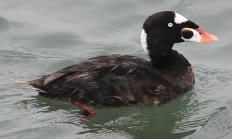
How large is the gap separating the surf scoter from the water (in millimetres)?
153

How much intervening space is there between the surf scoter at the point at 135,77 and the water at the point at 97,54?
6.0 inches

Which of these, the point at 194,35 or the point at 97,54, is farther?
the point at 97,54

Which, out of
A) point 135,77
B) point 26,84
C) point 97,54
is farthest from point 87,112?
point 97,54

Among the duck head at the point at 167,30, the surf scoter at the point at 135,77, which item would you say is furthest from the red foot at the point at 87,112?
the duck head at the point at 167,30

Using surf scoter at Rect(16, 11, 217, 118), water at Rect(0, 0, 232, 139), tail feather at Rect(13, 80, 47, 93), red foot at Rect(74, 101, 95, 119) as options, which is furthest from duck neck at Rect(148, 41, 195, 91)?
tail feather at Rect(13, 80, 47, 93)

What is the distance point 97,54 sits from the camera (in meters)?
10.4

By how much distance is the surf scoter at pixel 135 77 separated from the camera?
27.6ft

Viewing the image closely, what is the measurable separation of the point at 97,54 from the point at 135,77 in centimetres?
200

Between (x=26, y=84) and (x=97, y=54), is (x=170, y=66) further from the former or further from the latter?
(x=26, y=84)

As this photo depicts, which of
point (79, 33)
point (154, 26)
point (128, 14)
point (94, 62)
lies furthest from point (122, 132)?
point (128, 14)

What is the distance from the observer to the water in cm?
801

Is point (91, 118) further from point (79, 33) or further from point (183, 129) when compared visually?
point (79, 33)

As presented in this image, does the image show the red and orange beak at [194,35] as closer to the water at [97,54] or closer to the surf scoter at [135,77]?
the surf scoter at [135,77]

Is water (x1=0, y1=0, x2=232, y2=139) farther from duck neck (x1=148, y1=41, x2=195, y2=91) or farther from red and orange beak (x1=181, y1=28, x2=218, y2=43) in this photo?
red and orange beak (x1=181, y1=28, x2=218, y2=43)
